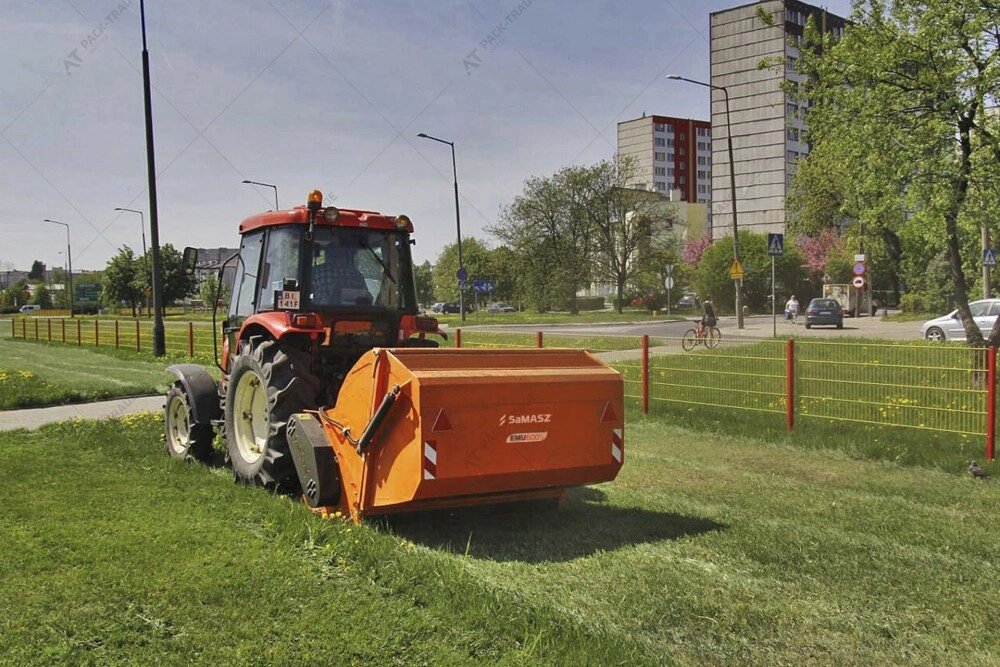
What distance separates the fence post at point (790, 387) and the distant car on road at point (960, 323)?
15.8 m

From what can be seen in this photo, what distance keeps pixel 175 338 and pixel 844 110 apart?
20.1 m

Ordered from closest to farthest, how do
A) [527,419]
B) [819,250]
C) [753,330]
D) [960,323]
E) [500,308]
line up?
[527,419]
[960,323]
[753,330]
[819,250]
[500,308]

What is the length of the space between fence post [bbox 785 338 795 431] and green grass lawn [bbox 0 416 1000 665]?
3.11m

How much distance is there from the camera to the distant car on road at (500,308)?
75.8m

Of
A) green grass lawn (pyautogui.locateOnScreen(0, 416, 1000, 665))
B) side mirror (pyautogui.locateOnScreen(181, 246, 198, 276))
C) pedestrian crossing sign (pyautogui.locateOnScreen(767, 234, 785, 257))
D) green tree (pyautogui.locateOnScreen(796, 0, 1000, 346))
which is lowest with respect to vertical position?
green grass lawn (pyautogui.locateOnScreen(0, 416, 1000, 665))

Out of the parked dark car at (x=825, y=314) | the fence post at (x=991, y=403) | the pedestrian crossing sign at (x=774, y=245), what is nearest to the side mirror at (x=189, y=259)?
the fence post at (x=991, y=403)

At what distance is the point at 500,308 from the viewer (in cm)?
7850

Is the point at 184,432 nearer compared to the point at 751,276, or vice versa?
the point at 184,432

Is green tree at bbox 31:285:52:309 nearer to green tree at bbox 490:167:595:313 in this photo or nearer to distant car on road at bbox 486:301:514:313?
distant car on road at bbox 486:301:514:313

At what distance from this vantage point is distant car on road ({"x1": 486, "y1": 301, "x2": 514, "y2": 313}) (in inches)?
2983

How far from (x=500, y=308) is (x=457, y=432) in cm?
7336

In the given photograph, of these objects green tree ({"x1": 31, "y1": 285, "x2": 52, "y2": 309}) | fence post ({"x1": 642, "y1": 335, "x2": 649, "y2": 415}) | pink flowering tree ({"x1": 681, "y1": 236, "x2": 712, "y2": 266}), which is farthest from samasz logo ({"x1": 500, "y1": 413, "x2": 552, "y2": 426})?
green tree ({"x1": 31, "y1": 285, "x2": 52, "y2": 309})

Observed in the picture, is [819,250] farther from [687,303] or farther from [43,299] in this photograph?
[43,299]

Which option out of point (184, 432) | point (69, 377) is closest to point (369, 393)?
point (184, 432)
